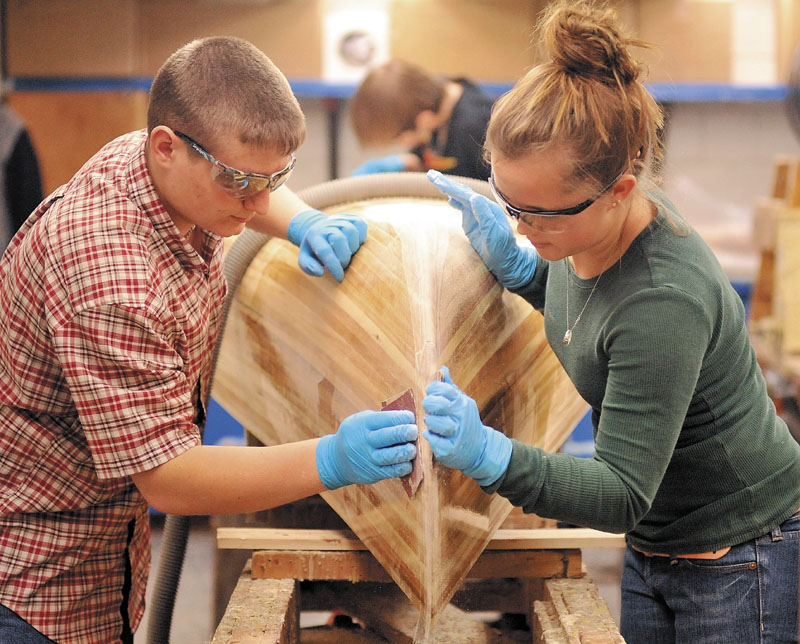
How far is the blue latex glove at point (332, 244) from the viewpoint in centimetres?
194

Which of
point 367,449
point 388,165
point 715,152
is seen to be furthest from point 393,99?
point 715,152

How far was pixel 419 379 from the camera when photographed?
163 cm

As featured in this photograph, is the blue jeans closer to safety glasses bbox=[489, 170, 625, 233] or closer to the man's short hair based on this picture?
safety glasses bbox=[489, 170, 625, 233]

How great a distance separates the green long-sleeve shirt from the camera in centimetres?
137

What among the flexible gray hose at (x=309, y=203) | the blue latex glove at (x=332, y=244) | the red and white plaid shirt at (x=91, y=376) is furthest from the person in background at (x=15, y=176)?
the red and white plaid shirt at (x=91, y=376)

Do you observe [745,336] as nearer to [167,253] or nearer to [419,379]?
[419,379]

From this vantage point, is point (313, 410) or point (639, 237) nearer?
point (639, 237)

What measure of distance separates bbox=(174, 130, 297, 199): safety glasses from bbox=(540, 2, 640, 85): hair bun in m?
0.51

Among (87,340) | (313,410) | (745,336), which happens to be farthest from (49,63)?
(745,336)

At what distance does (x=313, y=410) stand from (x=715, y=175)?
482cm

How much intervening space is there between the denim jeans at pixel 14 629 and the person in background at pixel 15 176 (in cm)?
255

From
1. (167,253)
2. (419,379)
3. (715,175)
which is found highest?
(167,253)

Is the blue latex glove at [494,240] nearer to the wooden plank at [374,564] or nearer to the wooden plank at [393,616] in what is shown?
the wooden plank at [374,564]

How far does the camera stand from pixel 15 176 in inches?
152
